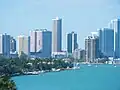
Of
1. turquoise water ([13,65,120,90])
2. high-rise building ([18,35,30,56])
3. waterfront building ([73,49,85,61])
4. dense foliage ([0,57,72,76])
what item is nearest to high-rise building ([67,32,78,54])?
waterfront building ([73,49,85,61])

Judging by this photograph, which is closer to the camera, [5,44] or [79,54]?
[5,44]

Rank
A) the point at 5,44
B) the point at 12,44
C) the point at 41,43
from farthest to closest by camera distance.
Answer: the point at 12,44 < the point at 41,43 < the point at 5,44

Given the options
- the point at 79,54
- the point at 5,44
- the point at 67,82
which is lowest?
the point at 67,82

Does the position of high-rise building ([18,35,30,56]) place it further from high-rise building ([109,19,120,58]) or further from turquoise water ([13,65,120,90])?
turquoise water ([13,65,120,90])

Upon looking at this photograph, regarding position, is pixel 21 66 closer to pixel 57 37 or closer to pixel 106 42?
pixel 57 37

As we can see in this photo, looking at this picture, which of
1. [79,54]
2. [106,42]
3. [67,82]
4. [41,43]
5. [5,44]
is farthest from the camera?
[106,42]

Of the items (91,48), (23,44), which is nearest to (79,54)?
(91,48)

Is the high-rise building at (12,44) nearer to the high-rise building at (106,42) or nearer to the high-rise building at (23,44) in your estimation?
the high-rise building at (23,44)
